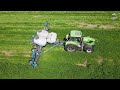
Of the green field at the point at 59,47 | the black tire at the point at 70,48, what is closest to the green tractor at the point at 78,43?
the black tire at the point at 70,48

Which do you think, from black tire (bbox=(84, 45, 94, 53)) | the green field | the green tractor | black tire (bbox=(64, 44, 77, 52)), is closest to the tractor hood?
the green tractor

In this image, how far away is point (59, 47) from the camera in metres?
19.6

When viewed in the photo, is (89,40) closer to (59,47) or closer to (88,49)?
(88,49)

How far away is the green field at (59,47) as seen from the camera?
17484mm

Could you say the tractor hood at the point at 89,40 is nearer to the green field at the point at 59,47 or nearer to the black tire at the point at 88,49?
the black tire at the point at 88,49

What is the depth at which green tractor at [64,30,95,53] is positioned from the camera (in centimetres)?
1881

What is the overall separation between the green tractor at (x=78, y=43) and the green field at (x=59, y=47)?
326mm

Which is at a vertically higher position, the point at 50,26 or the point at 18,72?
the point at 50,26
